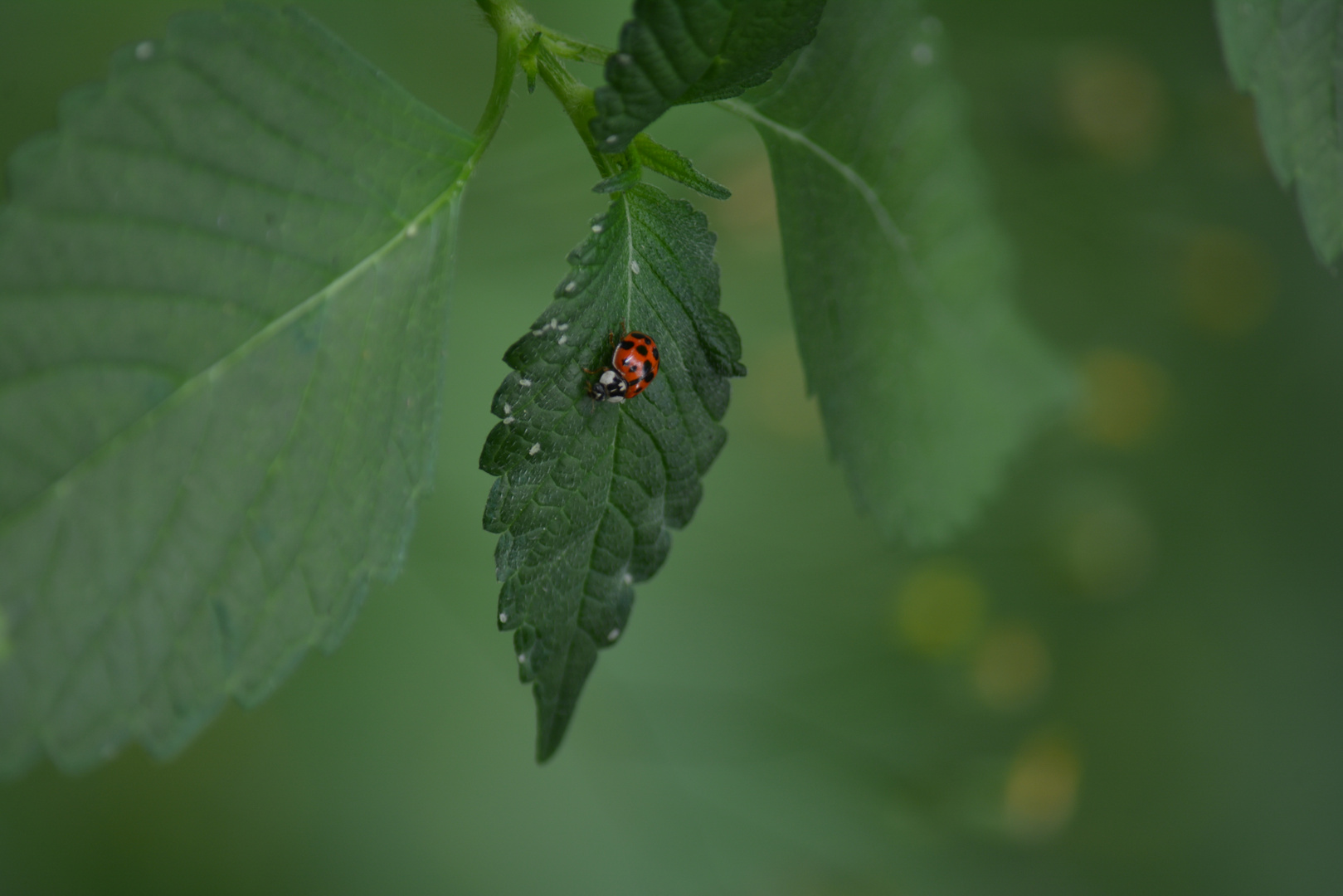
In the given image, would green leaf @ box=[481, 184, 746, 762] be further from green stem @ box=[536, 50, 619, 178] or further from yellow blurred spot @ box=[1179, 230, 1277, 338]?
yellow blurred spot @ box=[1179, 230, 1277, 338]

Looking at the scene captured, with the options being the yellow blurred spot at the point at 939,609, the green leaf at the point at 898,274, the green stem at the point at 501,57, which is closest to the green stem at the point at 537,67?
the green stem at the point at 501,57

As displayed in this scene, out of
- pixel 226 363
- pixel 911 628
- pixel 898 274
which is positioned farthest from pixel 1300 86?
pixel 911 628

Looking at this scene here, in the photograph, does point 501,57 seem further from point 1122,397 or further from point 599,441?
point 1122,397

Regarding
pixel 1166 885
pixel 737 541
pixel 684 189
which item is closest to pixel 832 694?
pixel 737 541

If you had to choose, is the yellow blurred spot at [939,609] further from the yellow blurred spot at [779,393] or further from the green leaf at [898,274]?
the green leaf at [898,274]

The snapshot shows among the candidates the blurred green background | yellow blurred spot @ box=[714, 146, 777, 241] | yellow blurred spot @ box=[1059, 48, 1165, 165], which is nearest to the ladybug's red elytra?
the blurred green background

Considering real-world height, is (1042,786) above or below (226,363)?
below
